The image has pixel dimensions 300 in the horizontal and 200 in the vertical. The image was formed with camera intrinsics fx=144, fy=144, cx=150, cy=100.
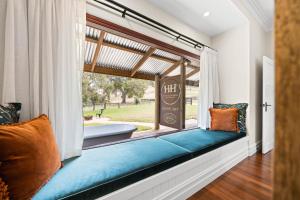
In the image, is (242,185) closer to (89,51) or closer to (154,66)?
(154,66)

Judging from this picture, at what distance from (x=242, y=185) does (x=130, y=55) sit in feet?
9.28

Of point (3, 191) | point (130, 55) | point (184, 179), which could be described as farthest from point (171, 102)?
point (3, 191)

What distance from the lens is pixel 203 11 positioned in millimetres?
2352

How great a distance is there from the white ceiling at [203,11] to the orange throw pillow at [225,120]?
161 cm

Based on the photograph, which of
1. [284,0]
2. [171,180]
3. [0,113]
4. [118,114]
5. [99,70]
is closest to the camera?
[284,0]

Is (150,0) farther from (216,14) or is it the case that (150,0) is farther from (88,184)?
(88,184)

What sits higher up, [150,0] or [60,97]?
[150,0]

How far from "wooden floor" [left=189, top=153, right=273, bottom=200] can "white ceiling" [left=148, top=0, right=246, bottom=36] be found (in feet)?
8.07

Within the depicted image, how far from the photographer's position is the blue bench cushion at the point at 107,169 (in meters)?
0.90

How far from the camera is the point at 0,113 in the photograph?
942mm

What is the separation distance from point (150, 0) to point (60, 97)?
5.90 feet

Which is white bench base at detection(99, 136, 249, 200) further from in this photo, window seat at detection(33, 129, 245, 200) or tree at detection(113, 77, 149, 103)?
tree at detection(113, 77, 149, 103)

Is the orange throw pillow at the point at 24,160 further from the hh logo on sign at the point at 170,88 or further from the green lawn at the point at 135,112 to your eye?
the green lawn at the point at 135,112

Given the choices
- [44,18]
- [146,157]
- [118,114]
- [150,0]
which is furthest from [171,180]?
[118,114]
